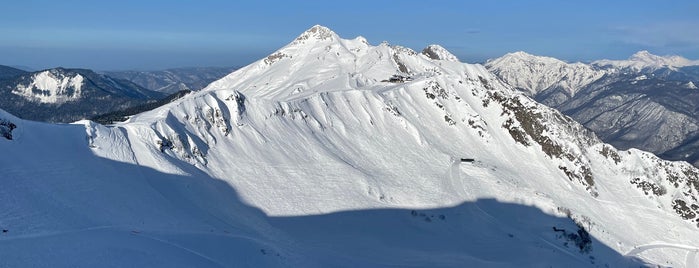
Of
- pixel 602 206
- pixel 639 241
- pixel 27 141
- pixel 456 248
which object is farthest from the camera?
pixel 602 206

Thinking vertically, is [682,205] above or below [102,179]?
below

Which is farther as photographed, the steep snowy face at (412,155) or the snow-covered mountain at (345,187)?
the steep snowy face at (412,155)

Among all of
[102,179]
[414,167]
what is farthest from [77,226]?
[414,167]

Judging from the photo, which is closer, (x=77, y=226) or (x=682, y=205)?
(x=77, y=226)

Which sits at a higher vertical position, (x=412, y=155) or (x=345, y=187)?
(x=345, y=187)

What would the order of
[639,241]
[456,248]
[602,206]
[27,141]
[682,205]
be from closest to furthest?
[27,141] < [456,248] < [639,241] < [602,206] < [682,205]

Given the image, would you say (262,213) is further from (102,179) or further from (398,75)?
(398,75)

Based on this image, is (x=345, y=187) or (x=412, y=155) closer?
(x=345, y=187)

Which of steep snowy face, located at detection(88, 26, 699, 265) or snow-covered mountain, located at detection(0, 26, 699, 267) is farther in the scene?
steep snowy face, located at detection(88, 26, 699, 265)
